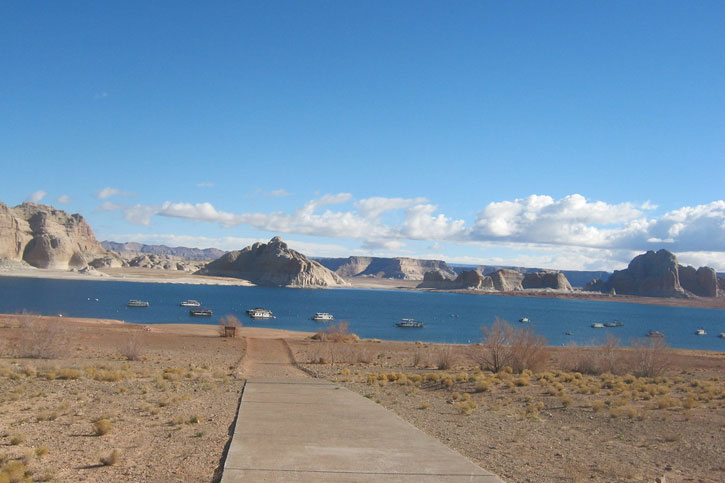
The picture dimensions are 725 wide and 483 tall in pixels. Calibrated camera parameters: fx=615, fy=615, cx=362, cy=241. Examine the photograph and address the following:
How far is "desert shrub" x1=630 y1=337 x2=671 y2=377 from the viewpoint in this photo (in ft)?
81.1

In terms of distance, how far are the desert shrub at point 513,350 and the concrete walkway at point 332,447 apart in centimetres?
1137

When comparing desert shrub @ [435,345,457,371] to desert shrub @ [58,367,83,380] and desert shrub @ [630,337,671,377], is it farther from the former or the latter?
desert shrub @ [58,367,83,380]

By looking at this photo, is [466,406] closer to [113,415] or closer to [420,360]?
[113,415]

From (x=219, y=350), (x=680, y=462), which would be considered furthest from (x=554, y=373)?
(x=219, y=350)

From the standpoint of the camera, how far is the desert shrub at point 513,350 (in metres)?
24.5

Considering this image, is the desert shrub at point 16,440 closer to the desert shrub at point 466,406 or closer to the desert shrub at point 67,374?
the desert shrub at point 67,374

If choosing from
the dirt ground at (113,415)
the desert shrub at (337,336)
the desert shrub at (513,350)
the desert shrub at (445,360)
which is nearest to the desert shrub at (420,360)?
the desert shrub at (445,360)

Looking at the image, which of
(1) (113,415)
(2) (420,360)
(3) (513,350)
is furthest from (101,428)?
(2) (420,360)

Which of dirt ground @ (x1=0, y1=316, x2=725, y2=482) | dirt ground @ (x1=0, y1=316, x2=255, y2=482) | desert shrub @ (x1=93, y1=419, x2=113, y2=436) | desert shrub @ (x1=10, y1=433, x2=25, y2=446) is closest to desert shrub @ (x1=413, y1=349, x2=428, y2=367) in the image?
dirt ground @ (x1=0, y1=316, x2=725, y2=482)

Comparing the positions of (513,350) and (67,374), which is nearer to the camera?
(67,374)

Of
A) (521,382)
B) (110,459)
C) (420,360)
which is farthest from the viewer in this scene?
(420,360)

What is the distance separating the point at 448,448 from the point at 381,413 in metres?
3.43

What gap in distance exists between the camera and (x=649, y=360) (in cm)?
2473

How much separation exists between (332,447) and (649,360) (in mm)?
19178
